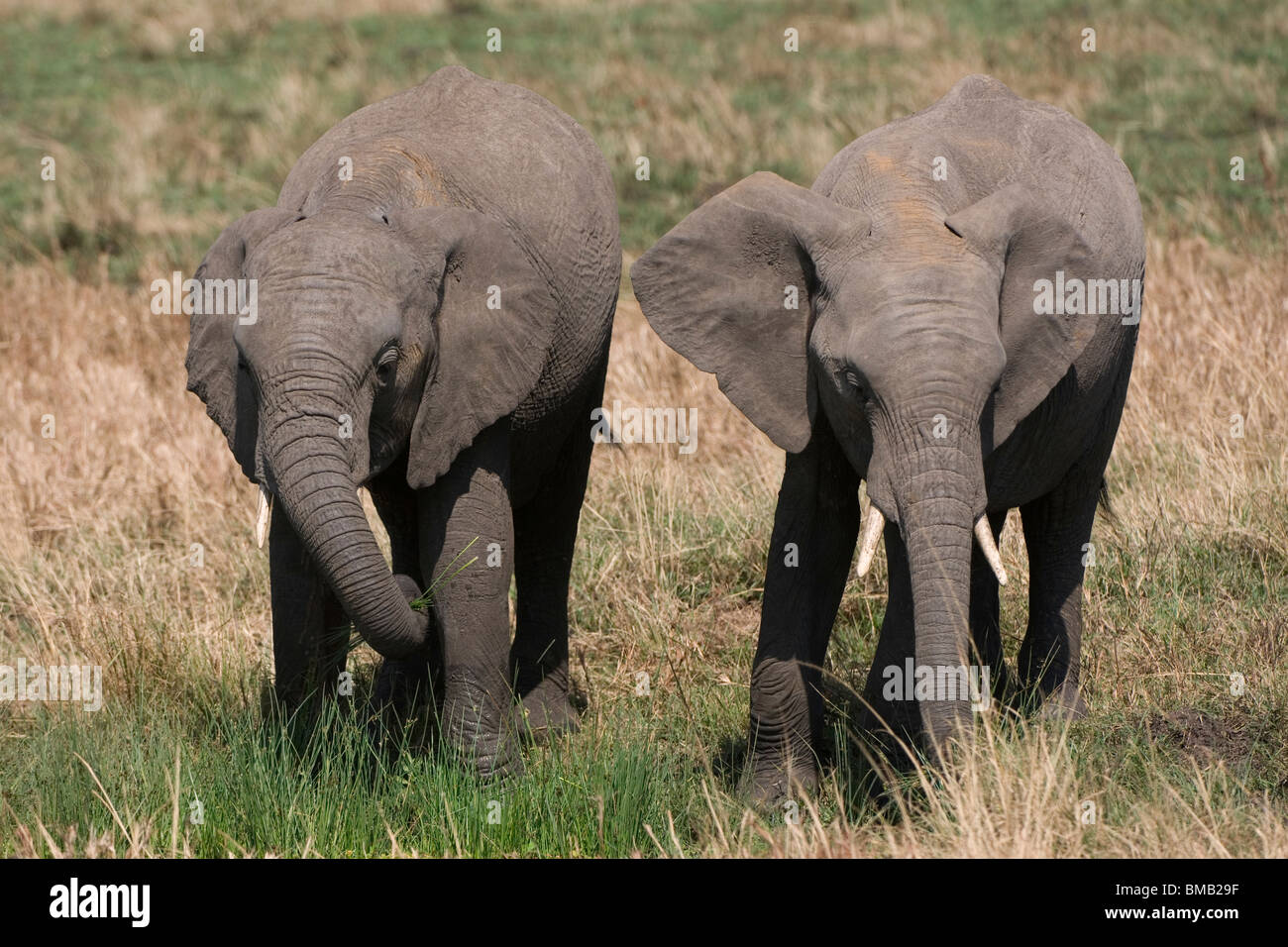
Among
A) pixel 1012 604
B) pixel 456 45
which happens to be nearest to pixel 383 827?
pixel 1012 604

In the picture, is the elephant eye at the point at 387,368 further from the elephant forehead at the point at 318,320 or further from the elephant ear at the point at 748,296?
the elephant ear at the point at 748,296

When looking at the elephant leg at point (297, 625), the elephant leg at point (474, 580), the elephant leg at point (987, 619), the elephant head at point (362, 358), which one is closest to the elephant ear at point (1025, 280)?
the elephant leg at point (987, 619)

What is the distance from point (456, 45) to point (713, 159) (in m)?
5.98

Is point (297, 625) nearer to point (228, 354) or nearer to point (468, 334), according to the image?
point (228, 354)

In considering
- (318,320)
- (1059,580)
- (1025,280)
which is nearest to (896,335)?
(1025,280)

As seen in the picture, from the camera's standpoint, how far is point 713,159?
1584cm

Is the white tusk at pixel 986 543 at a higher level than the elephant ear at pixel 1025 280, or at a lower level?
lower

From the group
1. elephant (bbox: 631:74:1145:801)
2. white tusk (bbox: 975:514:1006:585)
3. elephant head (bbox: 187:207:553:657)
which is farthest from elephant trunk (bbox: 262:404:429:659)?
white tusk (bbox: 975:514:1006:585)

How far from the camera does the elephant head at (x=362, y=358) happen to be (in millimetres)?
5160

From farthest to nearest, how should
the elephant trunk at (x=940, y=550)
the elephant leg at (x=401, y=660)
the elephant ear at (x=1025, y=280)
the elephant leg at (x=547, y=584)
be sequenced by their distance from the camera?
the elephant leg at (x=547, y=584) < the elephant leg at (x=401, y=660) < the elephant ear at (x=1025, y=280) < the elephant trunk at (x=940, y=550)

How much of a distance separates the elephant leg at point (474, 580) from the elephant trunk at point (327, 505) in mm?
760

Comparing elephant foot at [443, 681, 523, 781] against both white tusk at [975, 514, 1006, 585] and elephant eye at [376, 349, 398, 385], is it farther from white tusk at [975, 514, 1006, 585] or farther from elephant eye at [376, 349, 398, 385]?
white tusk at [975, 514, 1006, 585]

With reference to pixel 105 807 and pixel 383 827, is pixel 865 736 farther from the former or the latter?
pixel 105 807

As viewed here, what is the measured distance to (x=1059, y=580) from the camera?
22.2 ft
